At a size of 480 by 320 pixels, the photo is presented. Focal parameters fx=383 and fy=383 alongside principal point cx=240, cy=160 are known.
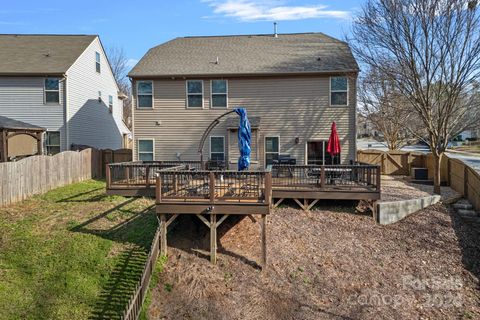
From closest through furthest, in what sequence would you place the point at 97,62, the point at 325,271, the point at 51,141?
the point at 325,271, the point at 51,141, the point at 97,62

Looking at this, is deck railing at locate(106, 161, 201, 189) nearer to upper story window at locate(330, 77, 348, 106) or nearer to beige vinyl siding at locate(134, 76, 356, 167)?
beige vinyl siding at locate(134, 76, 356, 167)

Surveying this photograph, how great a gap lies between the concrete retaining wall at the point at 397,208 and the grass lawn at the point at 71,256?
22.4 ft

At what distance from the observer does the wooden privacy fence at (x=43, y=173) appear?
1153 centimetres

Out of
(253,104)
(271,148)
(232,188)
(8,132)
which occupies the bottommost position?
(232,188)

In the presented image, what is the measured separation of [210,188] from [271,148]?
8.10 metres

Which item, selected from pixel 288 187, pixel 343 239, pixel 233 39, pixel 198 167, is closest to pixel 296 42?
pixel 233 39

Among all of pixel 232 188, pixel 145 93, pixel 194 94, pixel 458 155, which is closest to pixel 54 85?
pixel 145 93

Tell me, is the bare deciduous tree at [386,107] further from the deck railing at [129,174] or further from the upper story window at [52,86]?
the upper story window at [52,86]

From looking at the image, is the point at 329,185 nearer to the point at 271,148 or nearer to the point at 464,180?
the point at 271,148

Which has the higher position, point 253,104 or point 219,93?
point 219,93

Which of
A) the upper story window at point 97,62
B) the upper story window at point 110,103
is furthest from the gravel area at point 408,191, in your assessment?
the upper story window at point 110,103

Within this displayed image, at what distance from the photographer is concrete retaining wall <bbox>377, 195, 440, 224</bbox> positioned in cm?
1173

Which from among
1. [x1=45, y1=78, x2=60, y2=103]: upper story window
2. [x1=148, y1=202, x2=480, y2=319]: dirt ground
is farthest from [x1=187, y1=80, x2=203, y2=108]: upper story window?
[x1=148, y1=202, x2=480, y2=319]: dirt ground

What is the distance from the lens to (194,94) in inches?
672
